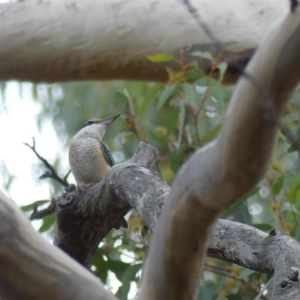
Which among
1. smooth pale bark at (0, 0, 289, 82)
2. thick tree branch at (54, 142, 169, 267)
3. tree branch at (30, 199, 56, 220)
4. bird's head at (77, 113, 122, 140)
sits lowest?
bird's head at (77, 113, 122, 140)

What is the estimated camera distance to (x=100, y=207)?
1737 mm

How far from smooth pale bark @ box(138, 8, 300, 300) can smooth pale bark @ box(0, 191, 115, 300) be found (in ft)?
0.26

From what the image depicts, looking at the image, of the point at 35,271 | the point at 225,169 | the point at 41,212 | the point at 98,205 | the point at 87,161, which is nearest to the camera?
the point at 225,169

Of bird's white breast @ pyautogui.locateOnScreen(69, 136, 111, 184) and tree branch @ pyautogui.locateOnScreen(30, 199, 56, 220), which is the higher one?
tree branch @ pyautogui.locateOnScreen(30, 199, 56, 220)

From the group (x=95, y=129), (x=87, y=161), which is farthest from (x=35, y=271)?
(x=95, y=129)

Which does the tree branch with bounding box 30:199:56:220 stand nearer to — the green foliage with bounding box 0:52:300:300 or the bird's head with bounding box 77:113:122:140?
the green foliage with bounding box 0:52:300:300

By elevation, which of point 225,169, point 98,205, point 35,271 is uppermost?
point 225,169

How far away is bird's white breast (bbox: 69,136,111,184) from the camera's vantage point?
2799 millimetres

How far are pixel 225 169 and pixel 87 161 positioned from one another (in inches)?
82.4

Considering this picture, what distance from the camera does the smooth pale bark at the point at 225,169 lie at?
0.69 metres

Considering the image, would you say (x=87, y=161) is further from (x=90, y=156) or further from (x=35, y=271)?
(x=35, y=271)

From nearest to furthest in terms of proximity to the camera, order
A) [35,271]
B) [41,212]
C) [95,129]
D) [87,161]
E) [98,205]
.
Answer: [35,271] → [98,205] → [41,212] → [87,161] → [95,129]

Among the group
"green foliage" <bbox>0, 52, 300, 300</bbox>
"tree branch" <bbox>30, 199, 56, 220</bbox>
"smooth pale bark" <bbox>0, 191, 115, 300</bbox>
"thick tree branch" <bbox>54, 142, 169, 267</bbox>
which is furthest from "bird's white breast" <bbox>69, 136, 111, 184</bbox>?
"smooth pale bark" <bbox>0, 191, 115, 300</bbox>

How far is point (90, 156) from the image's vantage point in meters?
2.85
